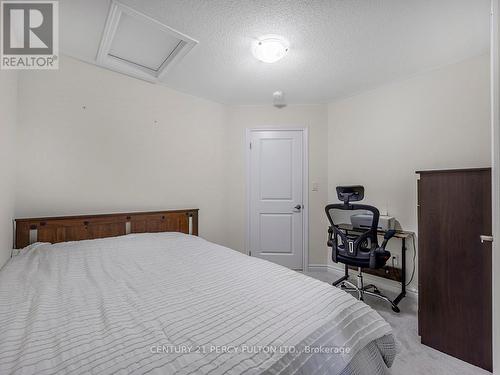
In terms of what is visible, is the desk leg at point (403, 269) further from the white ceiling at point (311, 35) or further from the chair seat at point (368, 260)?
the white ceiling at point (311, 35)

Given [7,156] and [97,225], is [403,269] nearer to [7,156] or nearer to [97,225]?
[97,225]

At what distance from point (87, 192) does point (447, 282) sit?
316cm

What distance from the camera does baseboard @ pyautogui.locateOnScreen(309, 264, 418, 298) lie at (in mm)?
2534

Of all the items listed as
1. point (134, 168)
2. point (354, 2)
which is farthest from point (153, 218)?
point (354, 2)

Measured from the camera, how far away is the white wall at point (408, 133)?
2.14 meters

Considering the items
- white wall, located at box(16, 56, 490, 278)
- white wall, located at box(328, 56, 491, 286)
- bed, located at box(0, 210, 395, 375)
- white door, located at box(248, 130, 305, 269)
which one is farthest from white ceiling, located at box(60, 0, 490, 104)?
bed, located at box(0, 210, 395, 375)

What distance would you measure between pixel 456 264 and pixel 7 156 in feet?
11.0

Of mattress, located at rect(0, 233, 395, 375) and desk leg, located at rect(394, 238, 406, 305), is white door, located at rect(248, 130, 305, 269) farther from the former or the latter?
mattress, located at rect(0, 233, 395, 375)

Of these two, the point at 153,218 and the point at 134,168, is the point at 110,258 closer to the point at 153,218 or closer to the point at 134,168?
the point at 153,218

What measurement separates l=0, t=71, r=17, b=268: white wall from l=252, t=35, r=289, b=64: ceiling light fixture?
186 centimetres

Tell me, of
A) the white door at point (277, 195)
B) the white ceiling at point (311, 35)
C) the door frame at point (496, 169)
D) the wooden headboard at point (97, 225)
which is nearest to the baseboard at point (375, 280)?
the white door at point (277, 195)

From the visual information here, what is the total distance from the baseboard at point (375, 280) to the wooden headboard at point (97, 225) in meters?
1.93

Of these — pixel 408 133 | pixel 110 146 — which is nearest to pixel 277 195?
pixel 408 133

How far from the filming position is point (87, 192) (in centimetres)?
225
